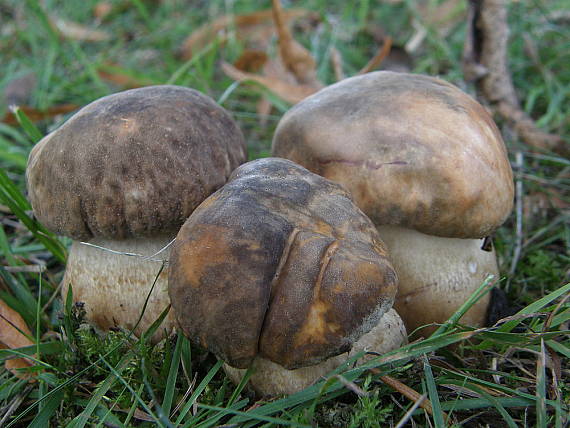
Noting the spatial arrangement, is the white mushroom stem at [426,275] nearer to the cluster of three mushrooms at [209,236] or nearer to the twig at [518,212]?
the cluster of three mushrooms at [209,236]

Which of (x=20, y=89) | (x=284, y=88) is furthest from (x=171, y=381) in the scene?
(x=20, y=89)

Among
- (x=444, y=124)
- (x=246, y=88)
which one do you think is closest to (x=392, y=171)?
(x=444, y=124)

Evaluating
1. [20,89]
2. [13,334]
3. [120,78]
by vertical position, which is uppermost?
[120,78]

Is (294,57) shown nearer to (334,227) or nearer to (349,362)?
(334,227)

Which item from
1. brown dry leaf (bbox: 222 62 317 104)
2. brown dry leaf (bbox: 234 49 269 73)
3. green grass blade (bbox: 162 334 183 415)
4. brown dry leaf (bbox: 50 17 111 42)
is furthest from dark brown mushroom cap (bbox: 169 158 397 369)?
brown dry leaf (bbox: 50 17 111 42)

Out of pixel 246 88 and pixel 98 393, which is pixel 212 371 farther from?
pixel 246 88

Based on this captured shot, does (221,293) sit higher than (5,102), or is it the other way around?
(221,293)

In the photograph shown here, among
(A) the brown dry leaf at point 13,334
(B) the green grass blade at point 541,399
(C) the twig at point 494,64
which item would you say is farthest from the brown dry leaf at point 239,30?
(B) the green grass blade at point 541,399
